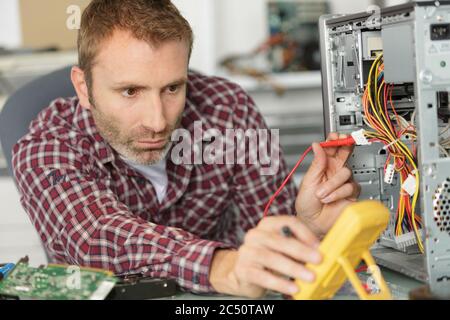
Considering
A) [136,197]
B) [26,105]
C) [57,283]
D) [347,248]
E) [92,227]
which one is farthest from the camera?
[26,105]

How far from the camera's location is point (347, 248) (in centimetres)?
91

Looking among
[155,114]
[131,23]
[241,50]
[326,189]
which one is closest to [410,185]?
[326,189]

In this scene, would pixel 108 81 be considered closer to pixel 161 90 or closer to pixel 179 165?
pixel 161 90

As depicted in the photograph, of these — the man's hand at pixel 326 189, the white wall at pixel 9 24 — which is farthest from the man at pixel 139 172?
the white wall at pixel 9 24

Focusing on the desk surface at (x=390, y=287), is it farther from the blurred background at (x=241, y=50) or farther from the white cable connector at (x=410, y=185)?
the blurred background at (x=241, y=50)

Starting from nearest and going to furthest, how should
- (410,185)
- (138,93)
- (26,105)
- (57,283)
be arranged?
(57,283) < (410,185) < (138,93) < (26,105)

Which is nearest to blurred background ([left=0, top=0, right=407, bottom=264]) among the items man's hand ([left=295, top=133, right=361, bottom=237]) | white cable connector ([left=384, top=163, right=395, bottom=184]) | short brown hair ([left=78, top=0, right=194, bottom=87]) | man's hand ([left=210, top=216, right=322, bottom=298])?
short brown hair ([left=78, top=0, right=194, bottom=87])

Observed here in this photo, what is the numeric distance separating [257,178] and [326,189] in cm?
50

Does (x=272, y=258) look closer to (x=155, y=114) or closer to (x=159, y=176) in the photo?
(x=155, y=114)

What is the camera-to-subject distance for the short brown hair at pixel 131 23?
4.73 feet

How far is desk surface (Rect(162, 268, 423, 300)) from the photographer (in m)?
1.09

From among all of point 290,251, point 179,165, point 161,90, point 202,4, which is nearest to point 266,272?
point 290,251

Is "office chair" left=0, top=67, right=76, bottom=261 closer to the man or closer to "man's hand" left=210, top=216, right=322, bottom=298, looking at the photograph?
the man
